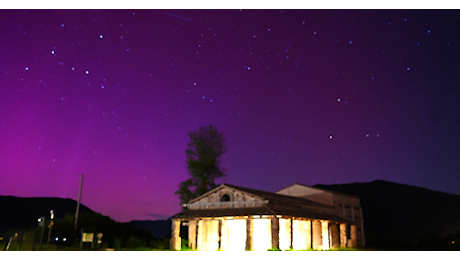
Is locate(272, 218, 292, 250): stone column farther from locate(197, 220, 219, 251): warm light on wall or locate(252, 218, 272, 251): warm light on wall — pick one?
locate(197, 220, 219, 251): warm light on wall

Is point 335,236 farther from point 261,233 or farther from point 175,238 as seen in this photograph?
point 175,238

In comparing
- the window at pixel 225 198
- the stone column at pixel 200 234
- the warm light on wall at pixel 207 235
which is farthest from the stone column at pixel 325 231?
the stone column at pixel 200 234

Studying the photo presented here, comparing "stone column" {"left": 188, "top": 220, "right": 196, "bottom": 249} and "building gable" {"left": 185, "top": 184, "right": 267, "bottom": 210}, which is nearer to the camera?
"building gable" {"left": 185, "top": 184, "right": 267, "bottom": 210}

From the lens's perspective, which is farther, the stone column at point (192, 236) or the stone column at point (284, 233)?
the stone column at point (192, 236)

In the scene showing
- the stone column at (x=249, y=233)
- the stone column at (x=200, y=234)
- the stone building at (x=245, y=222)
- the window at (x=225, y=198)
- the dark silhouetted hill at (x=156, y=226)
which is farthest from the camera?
the dark silhouetted hill at (x=156, y=226)

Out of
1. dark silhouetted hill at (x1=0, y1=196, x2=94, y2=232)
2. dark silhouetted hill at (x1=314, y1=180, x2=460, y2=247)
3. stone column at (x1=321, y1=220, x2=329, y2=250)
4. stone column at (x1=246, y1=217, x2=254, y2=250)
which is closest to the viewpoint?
stone column at (x1=246, y1=217, x2=254, y2=250)

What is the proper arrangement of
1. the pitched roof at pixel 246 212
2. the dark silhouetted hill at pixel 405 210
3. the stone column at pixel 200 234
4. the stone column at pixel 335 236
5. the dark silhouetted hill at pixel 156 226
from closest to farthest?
the pitched roof at pixel 246 212, the stone column at pixel 200 234, the stone column at pixel 335 236, the dark silhouetted hill at pixel 405 210, the dark silhouetted hill at pixel 156 226

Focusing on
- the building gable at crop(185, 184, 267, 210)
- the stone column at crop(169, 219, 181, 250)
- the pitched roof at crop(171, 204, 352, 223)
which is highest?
the building gable at crop(185, 184, 267, 210)

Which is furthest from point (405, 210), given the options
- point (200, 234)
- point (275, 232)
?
point (275, 232)

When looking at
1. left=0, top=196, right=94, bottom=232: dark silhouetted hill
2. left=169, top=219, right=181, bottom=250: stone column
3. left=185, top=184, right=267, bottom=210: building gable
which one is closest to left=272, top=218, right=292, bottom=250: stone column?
left=185, top=184, right=267, bottom=210: building gable

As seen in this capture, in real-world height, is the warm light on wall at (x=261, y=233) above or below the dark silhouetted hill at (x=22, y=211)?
below

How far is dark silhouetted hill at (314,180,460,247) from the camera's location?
99.7m

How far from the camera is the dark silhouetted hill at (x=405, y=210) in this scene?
99.7 meters

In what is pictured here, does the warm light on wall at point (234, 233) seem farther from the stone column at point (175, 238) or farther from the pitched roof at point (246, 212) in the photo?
the stone column at point (175, 238)
